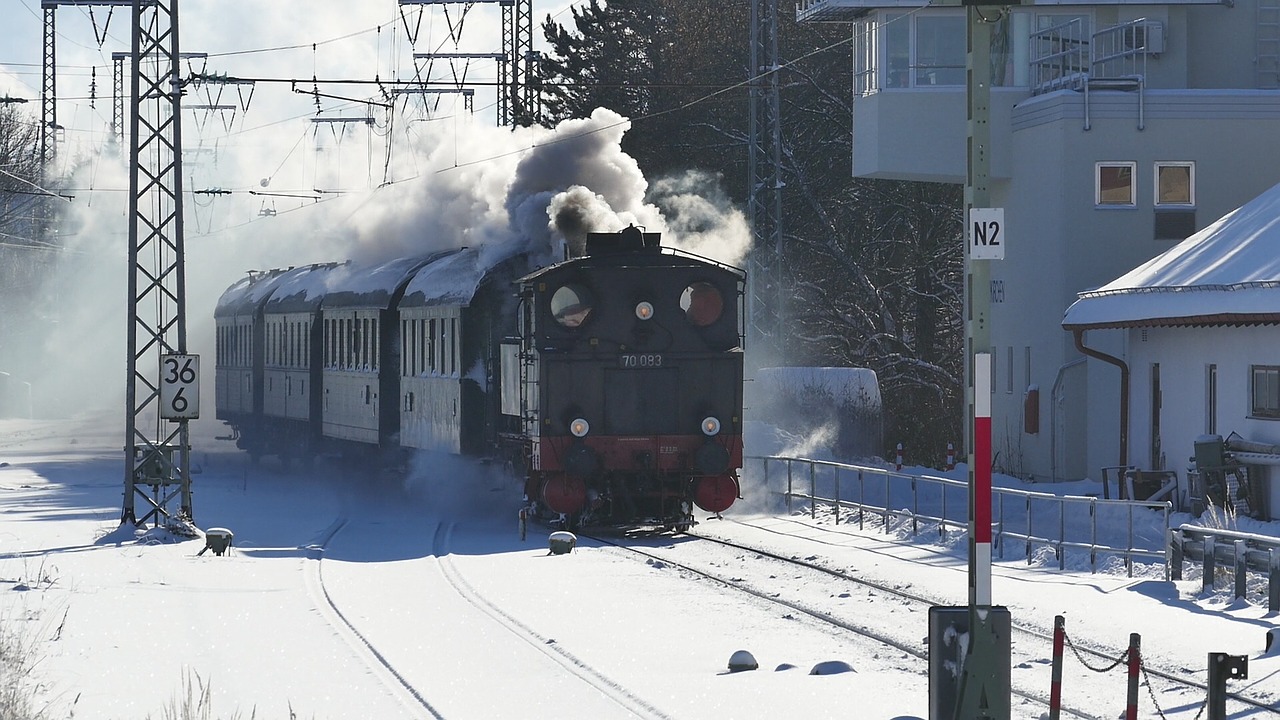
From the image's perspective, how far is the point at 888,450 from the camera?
142 feet

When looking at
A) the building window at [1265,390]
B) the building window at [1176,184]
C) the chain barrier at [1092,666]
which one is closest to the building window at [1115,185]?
the building window at [1176,184]

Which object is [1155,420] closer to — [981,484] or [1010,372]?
[1010,372]

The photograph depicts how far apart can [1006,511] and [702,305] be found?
7.11 meters

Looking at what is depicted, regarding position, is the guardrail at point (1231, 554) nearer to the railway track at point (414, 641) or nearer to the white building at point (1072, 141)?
the railway track at point (414, 641)

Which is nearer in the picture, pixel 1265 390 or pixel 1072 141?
pixel 1265 390

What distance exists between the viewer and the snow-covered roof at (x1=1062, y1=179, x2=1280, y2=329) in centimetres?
2295

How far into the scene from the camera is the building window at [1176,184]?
31.3m

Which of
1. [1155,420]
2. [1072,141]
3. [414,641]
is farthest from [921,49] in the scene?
[414,641]

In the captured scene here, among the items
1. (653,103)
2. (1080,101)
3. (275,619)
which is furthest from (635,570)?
(653,103)

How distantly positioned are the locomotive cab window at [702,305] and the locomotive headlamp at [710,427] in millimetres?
1173

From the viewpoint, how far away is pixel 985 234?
10.2m

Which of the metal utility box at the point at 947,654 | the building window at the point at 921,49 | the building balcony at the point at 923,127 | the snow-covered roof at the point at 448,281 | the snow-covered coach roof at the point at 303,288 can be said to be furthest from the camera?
the snow-covered coach roof at the point at 303,288

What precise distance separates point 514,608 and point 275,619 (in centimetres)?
206

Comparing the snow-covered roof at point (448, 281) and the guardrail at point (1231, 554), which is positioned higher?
the snow-covered roof at point (448, 281)
